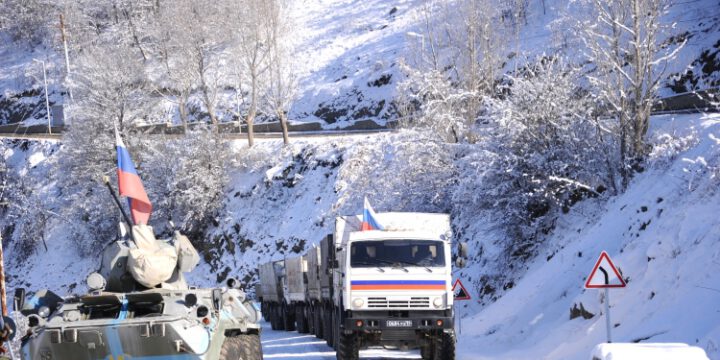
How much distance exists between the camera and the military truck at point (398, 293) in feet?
58.9

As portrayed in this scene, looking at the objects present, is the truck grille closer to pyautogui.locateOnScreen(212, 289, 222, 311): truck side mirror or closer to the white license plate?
the white license plate

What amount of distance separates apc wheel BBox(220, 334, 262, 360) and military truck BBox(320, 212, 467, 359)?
405 cm

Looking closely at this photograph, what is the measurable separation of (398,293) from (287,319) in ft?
60.6

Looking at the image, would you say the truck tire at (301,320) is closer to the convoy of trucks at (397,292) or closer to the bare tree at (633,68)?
the bare tree at (633,68)

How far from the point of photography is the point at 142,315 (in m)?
12.4

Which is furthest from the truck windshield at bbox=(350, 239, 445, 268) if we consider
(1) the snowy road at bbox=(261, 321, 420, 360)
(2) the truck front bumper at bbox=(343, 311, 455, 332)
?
(1) the snowy road at bbox=(261, 321, 420, 360)

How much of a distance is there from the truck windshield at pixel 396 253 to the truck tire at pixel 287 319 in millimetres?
17102

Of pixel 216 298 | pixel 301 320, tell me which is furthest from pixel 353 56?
pixel 216 298

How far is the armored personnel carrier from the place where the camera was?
38.7 ft

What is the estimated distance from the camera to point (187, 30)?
210 feet

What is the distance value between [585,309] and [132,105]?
5102 centimetres

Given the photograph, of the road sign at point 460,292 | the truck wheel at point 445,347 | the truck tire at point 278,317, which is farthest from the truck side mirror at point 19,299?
the truck tire at point 278,317

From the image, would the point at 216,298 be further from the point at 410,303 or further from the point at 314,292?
the point at 314,292

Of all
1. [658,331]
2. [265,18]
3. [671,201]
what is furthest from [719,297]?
[265,18]
